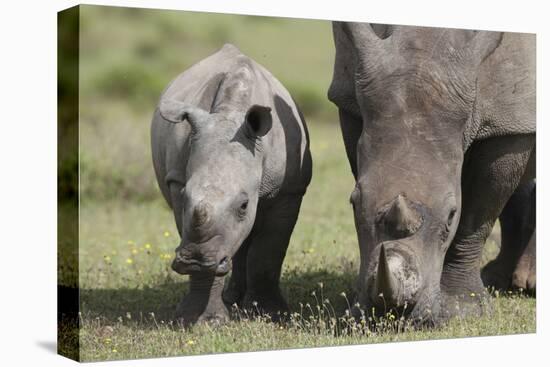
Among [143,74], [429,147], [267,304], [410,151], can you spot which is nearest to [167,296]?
[267,304]

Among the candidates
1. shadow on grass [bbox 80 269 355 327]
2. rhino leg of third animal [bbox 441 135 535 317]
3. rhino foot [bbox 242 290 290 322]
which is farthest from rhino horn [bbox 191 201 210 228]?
rhino leg of third animal [bbox 441 135 535 317]

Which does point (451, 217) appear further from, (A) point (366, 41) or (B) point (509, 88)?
(A) point (366, 41)

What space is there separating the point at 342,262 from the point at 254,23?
2.68 metres

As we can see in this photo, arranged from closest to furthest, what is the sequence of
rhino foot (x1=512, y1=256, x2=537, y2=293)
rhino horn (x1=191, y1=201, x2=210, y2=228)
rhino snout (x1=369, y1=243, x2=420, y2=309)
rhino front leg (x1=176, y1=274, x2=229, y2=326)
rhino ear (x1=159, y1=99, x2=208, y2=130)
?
rhino horn (x1=191, y1=201, x2=210, y2=228), rhino snout (x1=369, y1=243, x2=420, y2=309), rhino ear (x1=159, y1=99, x2=208, y2=130), rhino front leg (x1=176, y1=274, x2=229, y2=326), rhino foot (x1=512, y1=256, x2=537, y2=293)

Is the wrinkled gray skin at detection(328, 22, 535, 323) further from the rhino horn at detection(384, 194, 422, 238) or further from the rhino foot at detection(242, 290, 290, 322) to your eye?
the rhino foot at detection(242, 290, 290, 322)

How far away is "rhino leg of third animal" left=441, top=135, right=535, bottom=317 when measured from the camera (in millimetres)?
10242

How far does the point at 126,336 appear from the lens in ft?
29.9

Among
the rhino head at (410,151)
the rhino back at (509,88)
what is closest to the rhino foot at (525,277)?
the rhino back at (509,88)

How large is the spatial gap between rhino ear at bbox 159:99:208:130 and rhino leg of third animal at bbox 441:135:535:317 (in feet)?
8.46

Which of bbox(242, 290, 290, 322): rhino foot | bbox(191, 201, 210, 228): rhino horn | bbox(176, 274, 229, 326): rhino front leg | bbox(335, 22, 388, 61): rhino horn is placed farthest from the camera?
bbox(242, 290, 290, 322): rhino foot

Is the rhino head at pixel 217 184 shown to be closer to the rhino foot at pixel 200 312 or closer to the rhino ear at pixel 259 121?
the rhino ear at pixel 259 121

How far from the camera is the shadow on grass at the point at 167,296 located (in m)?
9.94

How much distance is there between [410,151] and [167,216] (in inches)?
303

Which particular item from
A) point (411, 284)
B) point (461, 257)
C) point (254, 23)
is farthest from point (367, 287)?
point (254, 23)
